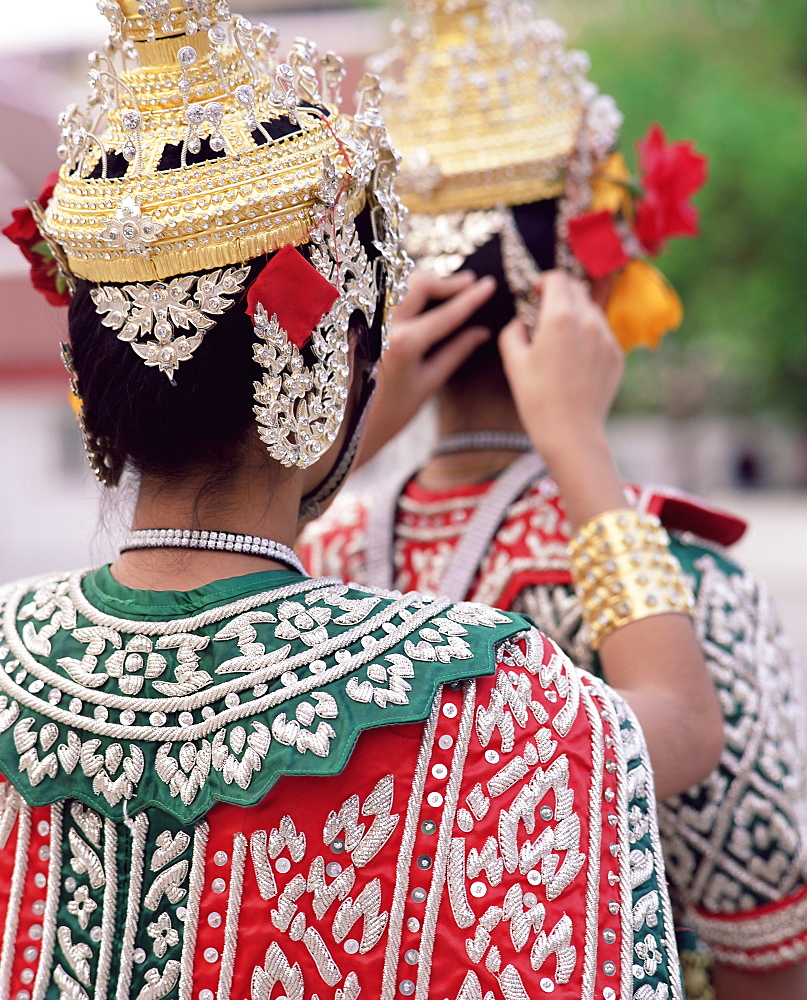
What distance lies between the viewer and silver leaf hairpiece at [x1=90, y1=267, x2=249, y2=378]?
1095mm

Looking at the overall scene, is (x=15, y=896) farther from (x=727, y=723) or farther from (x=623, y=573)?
(x=727, y=723)

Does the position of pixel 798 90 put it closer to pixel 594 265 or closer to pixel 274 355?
pixel 594 265

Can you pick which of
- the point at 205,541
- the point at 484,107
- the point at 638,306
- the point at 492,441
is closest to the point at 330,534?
the point at 492,441

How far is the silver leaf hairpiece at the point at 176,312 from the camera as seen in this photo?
1.09m

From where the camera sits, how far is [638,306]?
1.97 metres

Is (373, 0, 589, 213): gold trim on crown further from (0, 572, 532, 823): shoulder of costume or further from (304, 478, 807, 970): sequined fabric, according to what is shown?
(0, 572, 532, 823): shoulder of costume

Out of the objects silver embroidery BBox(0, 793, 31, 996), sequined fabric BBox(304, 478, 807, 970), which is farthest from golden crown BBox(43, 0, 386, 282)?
sequined fabric BBox(304, 478, 807, 970)

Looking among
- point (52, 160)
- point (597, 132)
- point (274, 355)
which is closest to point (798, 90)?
point (52, 160)

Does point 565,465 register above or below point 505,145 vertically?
below

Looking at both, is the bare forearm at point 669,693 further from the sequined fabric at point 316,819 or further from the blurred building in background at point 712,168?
the blurred building in background at point 712,168

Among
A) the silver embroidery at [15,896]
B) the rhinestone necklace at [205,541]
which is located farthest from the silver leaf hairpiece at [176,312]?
the silver embroidery at [15,896]

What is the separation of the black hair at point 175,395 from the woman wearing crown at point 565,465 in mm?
571

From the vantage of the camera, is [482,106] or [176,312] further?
[482,106]

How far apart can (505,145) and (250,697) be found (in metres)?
1.16
